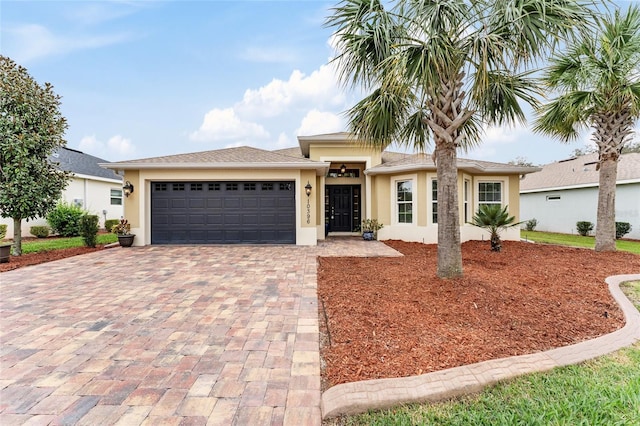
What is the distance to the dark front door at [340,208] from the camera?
14.1 meters

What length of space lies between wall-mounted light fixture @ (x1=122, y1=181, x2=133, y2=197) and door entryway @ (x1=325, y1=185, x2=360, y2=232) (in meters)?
8.11

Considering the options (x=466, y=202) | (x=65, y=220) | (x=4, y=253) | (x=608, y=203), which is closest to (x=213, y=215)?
(x=4, y=253)

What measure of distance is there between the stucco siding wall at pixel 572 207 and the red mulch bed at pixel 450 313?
9.36m

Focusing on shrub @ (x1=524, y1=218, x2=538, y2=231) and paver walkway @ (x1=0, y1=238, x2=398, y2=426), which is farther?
shrub @ (x1=524, y1=218, x2=538, y2=231)

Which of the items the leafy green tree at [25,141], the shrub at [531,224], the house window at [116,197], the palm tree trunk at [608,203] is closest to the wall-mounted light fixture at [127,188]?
the leafy green tree at [25,141]

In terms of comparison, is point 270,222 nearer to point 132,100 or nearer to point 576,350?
point 576,350

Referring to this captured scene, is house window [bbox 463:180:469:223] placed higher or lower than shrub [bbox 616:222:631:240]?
higher

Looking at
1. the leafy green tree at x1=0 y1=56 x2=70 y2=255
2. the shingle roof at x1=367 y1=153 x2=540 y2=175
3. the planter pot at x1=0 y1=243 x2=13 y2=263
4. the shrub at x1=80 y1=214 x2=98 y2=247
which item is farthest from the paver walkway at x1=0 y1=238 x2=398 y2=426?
the shingle roof at x1=367 y1=153 x2=540 y2=175

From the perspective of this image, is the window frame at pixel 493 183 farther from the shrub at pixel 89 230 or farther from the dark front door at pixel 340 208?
the shrub at pixel 89 230

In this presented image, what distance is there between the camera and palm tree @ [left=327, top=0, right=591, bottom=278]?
14.7 feet

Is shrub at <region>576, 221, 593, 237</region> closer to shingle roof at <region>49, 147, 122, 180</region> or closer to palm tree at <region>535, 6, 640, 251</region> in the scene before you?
palm tree at <region>535, 6, 640, 251</region>

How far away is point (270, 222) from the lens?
10734 millimetres

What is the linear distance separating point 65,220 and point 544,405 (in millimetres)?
17969

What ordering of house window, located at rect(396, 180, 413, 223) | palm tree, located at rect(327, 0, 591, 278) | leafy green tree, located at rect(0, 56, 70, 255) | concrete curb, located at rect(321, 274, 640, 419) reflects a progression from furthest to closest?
house window, located at rect(396, 180, 413, 223) < leafy green tree, located at rect(0, 56, 70, 255) < palm tree, located at rect(327, 0, 591, 278) < concrete curb, located at rect(321, 274, 640, 419)
